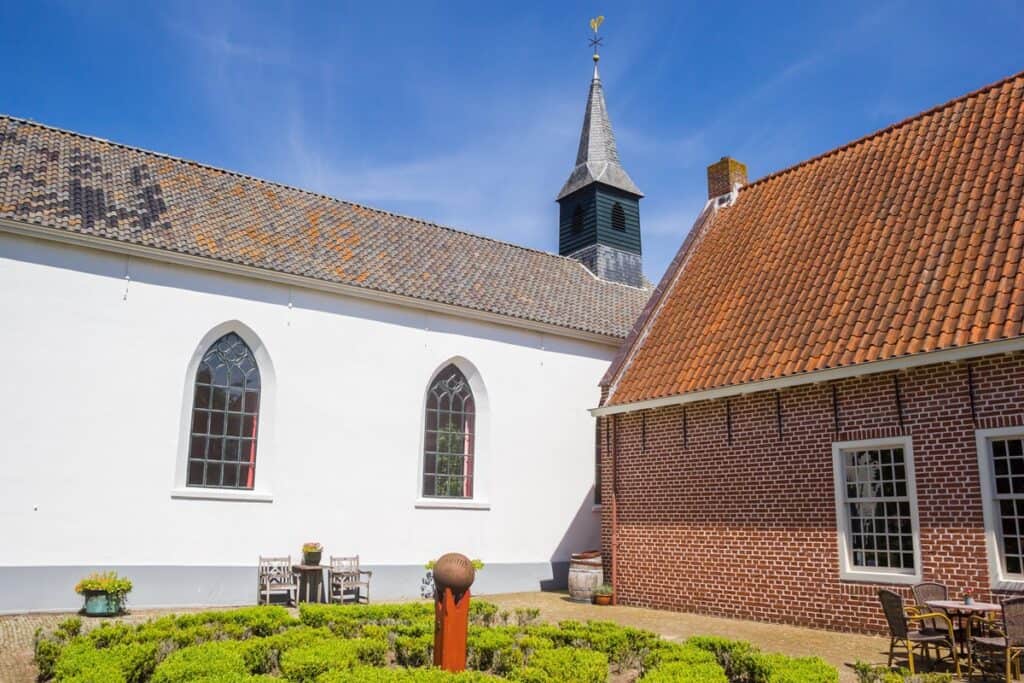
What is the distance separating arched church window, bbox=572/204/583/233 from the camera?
24.8m

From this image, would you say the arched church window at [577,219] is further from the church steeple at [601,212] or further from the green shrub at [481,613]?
the green shrub at [481,613]

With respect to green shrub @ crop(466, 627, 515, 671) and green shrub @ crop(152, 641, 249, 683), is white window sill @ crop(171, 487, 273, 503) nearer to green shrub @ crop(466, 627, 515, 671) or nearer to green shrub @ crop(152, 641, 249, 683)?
green shrub @ crop(152, 641, 249, 683)

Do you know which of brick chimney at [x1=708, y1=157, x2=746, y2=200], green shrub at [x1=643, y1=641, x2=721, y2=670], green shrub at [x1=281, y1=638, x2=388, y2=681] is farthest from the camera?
brick chimney at [x1=708, y1=157, x2=746, y2=200]

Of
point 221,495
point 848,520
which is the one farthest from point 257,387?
point 848,520

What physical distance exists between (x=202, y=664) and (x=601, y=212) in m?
19.4

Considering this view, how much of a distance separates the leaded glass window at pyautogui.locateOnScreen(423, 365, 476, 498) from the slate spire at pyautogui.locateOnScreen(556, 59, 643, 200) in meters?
9.96

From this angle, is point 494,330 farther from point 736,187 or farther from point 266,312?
point 736,187

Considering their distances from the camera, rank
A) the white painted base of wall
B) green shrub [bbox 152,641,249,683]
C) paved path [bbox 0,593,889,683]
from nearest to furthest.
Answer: green shrub [bbox 152,641,249,683]
paved path [bbox 0,593,889,683]
the white painted base of wall

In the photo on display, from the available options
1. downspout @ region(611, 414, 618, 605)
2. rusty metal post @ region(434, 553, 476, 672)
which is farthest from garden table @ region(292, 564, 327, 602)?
rusty metal post @ region(434, 553, 476, 672)

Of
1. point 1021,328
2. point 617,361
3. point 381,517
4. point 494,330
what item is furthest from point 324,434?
point 1021,328

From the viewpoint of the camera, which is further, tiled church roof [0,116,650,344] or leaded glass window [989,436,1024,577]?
tiled church roof [0,116,650,344]

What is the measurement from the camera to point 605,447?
608 inches

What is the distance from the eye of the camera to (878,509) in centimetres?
1079

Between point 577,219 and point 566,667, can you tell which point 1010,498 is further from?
point 577,219
